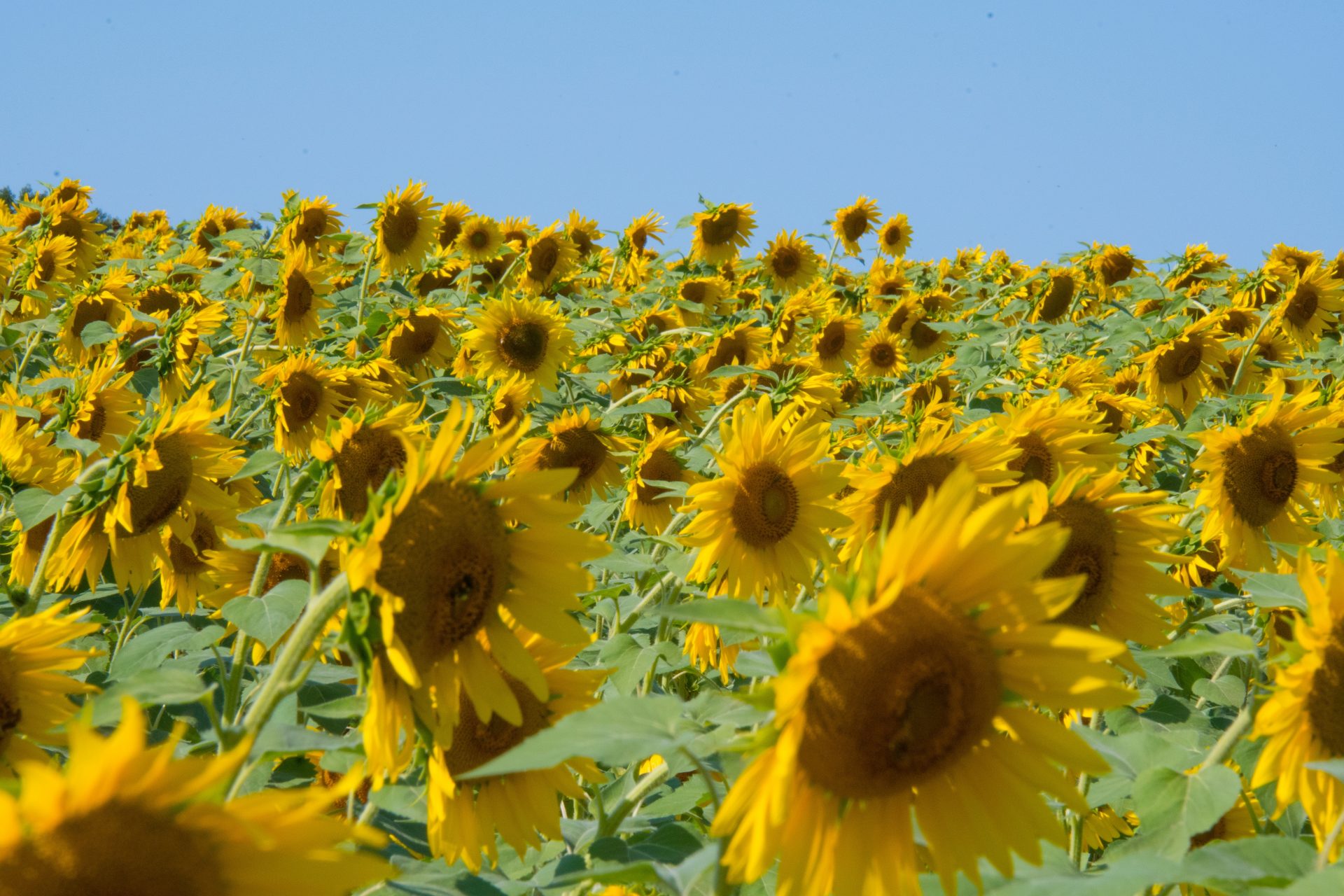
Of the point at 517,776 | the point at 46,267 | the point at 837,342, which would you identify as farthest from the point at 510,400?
the point at 46,267

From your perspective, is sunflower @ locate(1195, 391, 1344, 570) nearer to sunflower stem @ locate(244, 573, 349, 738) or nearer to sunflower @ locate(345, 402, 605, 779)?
sunflower @ locate(345, 402, 605, 779)

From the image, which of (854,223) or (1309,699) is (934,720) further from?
(854,223)

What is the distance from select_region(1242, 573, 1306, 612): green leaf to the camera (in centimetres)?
168

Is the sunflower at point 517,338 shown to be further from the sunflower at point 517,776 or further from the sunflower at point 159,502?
the sunflower at point 517,776

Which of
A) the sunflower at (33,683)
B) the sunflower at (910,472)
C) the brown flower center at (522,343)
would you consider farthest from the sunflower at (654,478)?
the sunflower at (33,683)

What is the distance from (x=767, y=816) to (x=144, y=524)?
2227 millimetres

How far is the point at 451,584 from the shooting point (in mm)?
1577

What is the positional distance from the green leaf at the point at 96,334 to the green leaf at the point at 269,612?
3143mm

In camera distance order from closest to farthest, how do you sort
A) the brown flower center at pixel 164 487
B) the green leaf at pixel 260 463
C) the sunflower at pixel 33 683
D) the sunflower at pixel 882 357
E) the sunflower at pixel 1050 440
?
the sunflower at pixel 33 683 → the green leaf at pixel 260 463 → the brown flower center at pixel 164 487 → the sunflower at pixel 1050 440 → the sunflower at pixel 882 357

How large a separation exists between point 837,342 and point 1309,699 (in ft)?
20.2

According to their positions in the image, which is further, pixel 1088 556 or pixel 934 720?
pixel 1088 556

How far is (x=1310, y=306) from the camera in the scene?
22.7ft

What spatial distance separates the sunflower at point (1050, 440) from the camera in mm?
2980

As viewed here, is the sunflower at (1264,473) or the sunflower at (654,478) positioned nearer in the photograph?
the sunflower at (1264,473)
